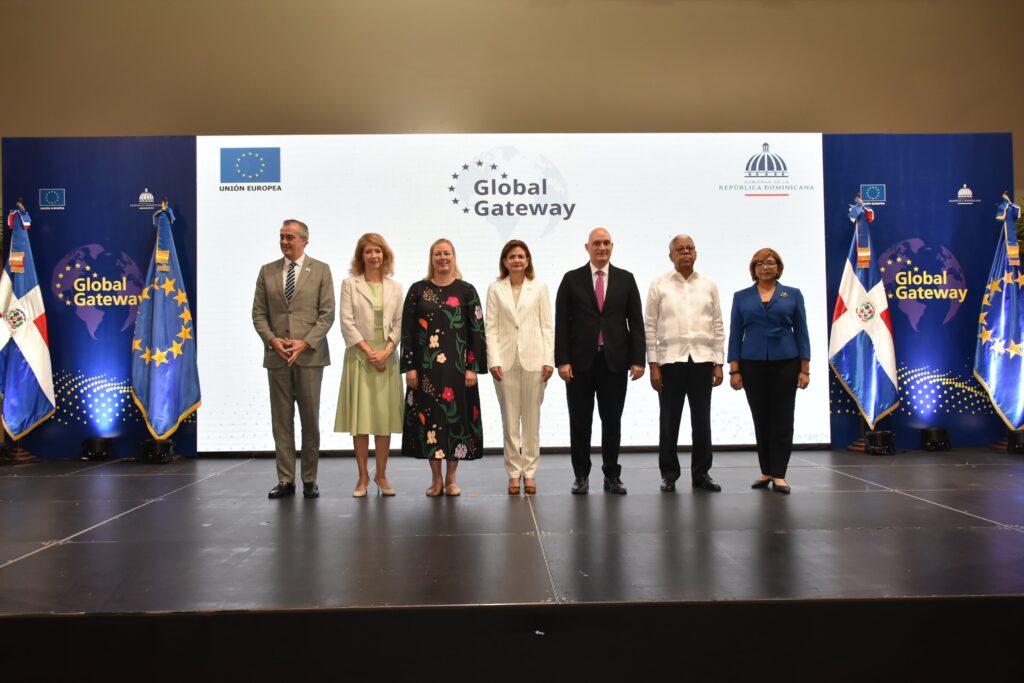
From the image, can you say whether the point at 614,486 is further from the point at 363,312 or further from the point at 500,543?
the point at 363,312

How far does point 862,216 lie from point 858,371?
1.31 m

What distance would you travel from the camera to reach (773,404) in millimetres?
3861

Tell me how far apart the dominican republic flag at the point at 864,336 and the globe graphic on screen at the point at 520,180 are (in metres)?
2.48

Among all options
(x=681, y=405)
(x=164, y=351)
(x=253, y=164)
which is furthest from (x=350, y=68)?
(x=681, y=405)

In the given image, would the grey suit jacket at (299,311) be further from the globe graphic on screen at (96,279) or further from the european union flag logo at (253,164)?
the globe graphic on screen at (96,279)

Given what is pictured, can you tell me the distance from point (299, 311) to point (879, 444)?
4625 millimetres

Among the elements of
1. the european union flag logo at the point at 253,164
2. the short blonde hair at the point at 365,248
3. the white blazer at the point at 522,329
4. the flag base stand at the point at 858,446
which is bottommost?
the flag base stand at the point at 858,446

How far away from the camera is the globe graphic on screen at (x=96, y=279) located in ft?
18.1

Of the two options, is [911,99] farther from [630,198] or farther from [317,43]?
[317,43]

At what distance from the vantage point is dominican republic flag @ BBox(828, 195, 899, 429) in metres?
5.40

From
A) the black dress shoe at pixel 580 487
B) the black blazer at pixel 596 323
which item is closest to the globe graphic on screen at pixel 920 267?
the black blazer at pixel 596 323

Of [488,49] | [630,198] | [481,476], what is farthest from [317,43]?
[481,476]

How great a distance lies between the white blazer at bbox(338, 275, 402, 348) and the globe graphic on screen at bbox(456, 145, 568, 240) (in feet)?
6.34

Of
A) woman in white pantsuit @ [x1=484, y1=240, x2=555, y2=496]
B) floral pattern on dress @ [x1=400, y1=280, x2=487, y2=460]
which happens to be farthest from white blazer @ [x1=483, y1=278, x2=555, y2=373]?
floral pattern on dress @ [x1=400, y1=280, x2=487, y2=460]
